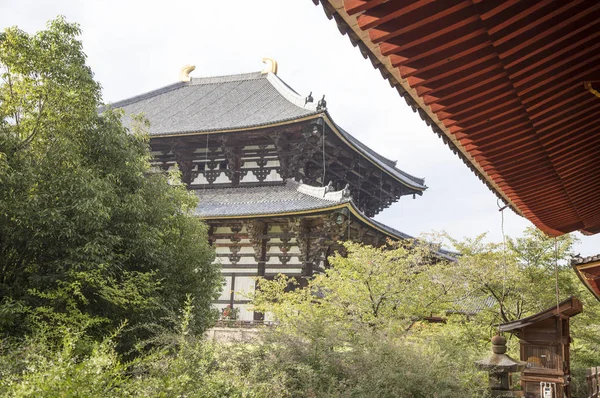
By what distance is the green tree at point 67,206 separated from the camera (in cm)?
1013

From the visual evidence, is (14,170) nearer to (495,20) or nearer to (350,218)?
(495,20)

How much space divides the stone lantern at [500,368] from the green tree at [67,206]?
234 inches

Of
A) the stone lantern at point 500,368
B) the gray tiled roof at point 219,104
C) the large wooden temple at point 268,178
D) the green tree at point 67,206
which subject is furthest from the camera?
the gray tiled roof at point 219,104

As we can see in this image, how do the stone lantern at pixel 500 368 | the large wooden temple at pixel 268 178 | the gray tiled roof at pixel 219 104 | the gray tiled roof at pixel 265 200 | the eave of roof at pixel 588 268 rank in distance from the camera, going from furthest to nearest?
the gray tiled roof at pixel 219 104 < the large wooden temple at pixel 268 178 < the gray tiled roof at pixel 265 200 < the stone lantern at pixel 500 368 < the eave of roof at pixel 588 268

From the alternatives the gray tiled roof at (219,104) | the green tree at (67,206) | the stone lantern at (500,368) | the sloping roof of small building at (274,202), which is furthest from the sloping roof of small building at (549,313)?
the gray tiled roof at (219,104)

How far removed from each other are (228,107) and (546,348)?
18.7m

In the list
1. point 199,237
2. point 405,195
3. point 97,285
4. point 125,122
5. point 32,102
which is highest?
point 125,122

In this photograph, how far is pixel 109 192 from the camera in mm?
10875

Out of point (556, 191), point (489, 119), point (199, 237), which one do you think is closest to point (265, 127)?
point (199, 237)

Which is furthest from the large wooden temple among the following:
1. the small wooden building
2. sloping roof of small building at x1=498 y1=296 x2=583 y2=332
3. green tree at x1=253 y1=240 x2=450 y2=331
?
the small wooden building

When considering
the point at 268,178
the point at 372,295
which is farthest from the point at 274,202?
the point at 372,295

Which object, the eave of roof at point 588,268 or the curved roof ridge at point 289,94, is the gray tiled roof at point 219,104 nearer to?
the curved roof ridge at point 289,94

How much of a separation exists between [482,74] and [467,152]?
1.50 metres

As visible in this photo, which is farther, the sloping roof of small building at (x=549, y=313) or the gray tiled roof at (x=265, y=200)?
the gray tiled roof at (x=265, y=200)
